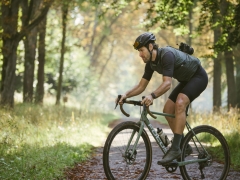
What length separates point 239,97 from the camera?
1775cm

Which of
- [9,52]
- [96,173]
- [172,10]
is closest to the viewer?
[96,173]

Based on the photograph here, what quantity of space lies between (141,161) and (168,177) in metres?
1.24

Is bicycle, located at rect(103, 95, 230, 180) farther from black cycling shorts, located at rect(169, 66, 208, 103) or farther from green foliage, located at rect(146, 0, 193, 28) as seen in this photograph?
green foliage, located at rect(146, 0, 193, 28)

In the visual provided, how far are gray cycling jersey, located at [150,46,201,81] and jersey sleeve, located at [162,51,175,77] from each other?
94mm

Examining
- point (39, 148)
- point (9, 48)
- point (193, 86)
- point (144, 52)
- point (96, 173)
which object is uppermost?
point (9, 48)

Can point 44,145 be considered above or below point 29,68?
below

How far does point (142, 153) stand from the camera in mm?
5352

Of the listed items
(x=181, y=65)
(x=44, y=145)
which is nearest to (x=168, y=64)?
(x=181, y=65)

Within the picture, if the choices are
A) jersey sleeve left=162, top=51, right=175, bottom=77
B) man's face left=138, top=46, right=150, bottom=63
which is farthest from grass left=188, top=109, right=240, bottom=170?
man's face left=138, top=46, right=150, bottom=63

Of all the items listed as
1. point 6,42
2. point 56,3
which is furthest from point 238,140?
point 56,3

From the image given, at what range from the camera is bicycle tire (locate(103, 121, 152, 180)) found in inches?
198

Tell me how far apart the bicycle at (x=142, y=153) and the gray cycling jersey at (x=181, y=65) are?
59cm

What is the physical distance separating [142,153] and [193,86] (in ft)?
3.89

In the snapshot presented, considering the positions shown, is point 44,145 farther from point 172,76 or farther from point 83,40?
point 83,40
